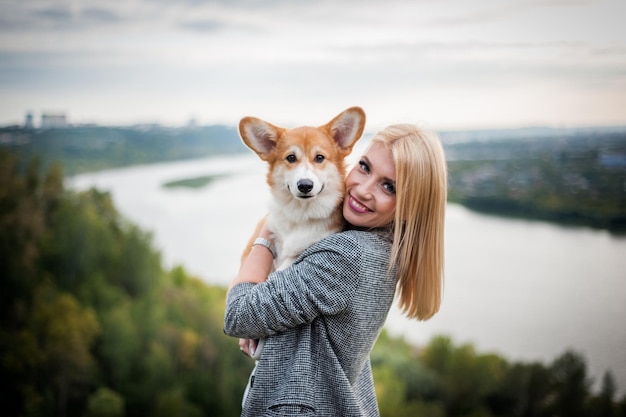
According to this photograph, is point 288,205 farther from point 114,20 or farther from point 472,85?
point 114,20

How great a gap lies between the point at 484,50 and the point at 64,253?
1408cm

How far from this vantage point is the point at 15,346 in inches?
579

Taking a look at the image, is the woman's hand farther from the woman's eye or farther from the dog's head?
the woman's eye

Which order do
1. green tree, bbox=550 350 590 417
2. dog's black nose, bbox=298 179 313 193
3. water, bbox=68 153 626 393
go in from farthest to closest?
green tree, bbox=550 350 590 417 < water, bbox=68 153 626 393 < dog's black nose, bbox=298 179 313 193

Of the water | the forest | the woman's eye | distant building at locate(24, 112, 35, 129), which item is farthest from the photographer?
the forest

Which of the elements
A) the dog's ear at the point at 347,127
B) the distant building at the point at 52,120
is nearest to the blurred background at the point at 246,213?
the distant building at the point at 52,120

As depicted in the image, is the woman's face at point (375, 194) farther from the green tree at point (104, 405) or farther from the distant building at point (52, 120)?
the green tree at point (104, 405)

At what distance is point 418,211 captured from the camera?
1.93m

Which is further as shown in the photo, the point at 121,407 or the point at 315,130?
the point at 121,407

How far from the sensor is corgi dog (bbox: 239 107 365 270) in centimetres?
230

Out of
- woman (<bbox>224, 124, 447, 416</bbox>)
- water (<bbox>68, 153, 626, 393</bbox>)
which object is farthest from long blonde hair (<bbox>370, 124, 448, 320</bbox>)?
water (<bbox>68, 153, 626, 393</bbox>)

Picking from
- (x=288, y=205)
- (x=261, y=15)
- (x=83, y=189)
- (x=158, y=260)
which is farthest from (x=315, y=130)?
(x=158, y=260)

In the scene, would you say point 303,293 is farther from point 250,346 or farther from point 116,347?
point 116,347

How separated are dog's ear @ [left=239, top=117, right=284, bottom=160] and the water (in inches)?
6.6
